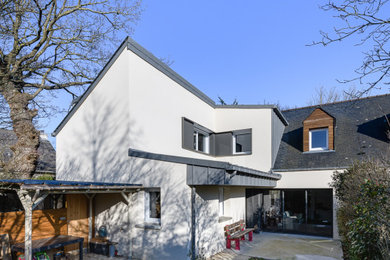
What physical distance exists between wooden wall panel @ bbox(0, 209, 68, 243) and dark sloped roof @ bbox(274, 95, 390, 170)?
9422 mm

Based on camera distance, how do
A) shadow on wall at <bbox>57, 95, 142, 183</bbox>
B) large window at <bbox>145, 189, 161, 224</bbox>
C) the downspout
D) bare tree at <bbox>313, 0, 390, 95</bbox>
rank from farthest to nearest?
shadow on wall at <bbox>57, 95, 142, 183</bbox>
large window at <bbox>145, 189, 161, 224</bbox>
the downspout
bare tree at <bbox>313, 0, 390, 95</bbox>

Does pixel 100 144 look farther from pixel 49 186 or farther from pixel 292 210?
pixel 292 210

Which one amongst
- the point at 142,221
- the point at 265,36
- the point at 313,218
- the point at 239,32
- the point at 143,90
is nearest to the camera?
the point at 265,36

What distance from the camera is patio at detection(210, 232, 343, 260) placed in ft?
28.3

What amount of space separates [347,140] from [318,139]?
49.0 inches

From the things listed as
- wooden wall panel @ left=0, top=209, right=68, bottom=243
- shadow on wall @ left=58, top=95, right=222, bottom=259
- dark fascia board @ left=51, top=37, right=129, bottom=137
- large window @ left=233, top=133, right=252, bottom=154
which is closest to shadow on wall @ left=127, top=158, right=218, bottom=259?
shadow on wall @ left=58, top=95, right=222, bottom=259

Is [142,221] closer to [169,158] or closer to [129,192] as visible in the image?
[129,192]

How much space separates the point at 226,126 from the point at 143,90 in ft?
19.1

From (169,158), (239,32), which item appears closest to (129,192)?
(169,158)

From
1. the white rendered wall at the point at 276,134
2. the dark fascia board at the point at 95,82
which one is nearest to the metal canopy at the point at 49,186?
the dark fascia board at the point at 95,82

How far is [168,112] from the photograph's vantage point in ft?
35.2

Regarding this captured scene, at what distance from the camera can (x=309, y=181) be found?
1194 centimetres

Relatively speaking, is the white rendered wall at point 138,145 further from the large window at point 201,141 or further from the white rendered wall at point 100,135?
the large window at point 201,141

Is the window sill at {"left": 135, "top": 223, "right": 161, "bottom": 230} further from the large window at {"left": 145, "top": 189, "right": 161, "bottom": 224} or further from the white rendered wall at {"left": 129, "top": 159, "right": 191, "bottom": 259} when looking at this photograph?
the large window at {"left": 145, "top": 189, "right": 161, "bottom": 224}
